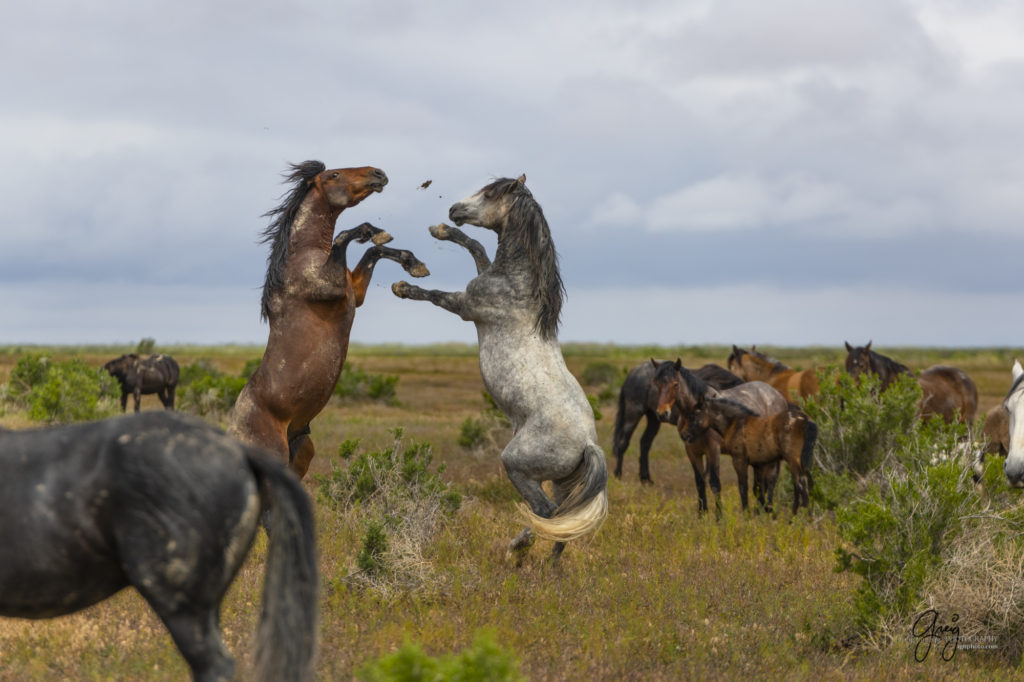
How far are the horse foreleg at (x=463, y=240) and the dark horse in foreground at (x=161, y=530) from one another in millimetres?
4493

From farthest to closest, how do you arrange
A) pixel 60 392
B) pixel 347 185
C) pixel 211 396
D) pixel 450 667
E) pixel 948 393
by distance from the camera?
pixel 211 396 < pixel 60 392 < pixel 948 393 < pixel 347 185 < pixel 450 667

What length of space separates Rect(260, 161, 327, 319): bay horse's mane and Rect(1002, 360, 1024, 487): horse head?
5875 mm

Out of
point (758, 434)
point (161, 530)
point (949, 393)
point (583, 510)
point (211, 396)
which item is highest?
point (161, 530)

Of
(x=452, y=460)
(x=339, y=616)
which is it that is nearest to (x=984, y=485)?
(x=339, y=616)

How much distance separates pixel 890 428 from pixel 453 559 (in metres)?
6.87

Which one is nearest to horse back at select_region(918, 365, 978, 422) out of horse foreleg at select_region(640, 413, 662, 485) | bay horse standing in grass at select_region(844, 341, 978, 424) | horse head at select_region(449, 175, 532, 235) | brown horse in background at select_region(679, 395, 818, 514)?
bay horse standing in grass at select_region(844, 341, 978, 424)

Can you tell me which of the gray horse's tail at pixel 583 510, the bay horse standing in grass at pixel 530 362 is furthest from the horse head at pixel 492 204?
the gray horse's tail at pixel 583 510

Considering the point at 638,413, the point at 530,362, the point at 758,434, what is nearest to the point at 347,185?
the point at 530,362

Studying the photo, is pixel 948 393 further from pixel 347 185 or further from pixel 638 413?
pixel 347 185

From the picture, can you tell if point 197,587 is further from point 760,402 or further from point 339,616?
point 760,402

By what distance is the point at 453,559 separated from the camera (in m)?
7.66

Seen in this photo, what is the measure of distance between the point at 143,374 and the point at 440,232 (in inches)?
777

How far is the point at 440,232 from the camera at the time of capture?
24.9 feet

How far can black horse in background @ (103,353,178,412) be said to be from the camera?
24469 millimetres
